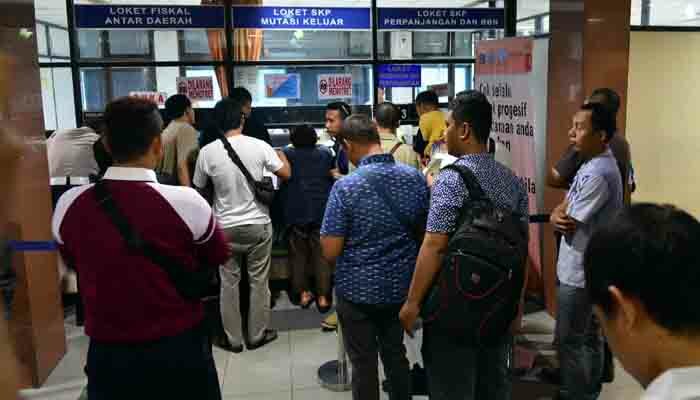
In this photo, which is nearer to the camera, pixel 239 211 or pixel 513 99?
pixel 513 99

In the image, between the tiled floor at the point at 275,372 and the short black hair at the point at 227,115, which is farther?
the short black hair at the point at 227,115

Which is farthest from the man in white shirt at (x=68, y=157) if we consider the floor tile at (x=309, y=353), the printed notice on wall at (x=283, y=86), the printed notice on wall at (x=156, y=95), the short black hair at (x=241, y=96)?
the floor tile at (x=309, y=353)

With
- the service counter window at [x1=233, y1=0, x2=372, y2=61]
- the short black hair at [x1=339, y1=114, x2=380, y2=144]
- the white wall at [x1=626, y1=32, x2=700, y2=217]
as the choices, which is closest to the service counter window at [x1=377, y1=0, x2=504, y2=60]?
the service counter window at [x1=233, y1=0, x2=372, y2=61]

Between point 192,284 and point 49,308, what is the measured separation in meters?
2.40

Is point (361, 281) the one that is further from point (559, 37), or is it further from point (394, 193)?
point (559, 37)

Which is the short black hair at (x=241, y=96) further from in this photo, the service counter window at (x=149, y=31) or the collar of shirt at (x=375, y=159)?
the collar of shirt at (x=375, y=159)

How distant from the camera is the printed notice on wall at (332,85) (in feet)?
19.1

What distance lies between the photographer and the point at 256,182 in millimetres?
3951

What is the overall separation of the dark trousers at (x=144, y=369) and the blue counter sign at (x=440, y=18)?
4.58 meters

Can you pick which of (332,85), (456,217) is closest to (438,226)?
(456,217)

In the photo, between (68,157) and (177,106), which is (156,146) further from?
(68,157)

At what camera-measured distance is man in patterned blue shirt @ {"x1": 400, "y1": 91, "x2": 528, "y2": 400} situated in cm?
217

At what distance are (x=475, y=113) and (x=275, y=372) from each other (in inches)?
91.0

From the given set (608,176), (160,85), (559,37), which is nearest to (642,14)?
(559,37)
